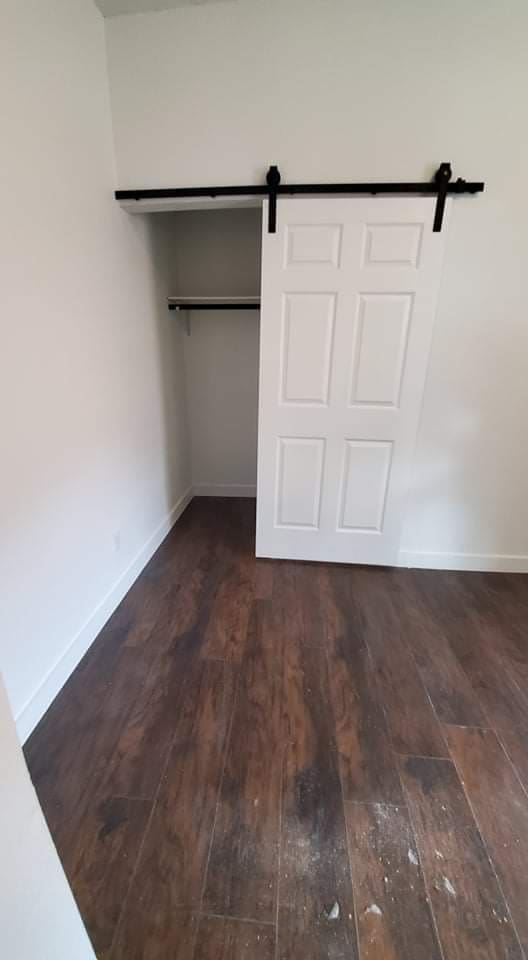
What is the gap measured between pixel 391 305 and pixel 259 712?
1.97 meters

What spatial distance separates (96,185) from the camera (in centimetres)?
184

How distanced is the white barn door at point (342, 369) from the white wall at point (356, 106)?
0.16 m

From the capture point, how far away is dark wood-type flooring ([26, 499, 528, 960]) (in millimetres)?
1038

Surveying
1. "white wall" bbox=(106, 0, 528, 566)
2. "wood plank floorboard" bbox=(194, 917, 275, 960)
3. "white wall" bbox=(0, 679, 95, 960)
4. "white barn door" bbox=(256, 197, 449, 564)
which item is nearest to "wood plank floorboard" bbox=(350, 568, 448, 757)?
"white barn door" bbox=(256, 197, 449, 564)

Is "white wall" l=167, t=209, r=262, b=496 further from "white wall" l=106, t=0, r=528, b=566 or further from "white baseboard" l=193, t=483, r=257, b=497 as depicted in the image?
"white wall" l=106, t=0, r=528, b=566

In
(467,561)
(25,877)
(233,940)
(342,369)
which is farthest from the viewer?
(467,561)

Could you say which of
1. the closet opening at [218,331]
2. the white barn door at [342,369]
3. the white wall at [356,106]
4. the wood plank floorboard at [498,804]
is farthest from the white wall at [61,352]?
the wood plank floorboard at [498,804]

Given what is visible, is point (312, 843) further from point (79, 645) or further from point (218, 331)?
point (218, 331)

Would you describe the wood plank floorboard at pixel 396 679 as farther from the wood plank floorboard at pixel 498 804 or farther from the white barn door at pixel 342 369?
the white barn door at pixel 342 369

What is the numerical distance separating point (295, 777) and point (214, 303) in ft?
8.71

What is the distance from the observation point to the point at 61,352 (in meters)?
1.63

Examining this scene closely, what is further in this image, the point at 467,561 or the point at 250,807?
the point at 467,561

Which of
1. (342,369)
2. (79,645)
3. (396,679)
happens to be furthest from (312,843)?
(342,369)

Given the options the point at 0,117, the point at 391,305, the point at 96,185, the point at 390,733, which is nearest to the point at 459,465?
the point at 391,305
